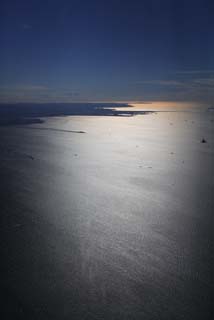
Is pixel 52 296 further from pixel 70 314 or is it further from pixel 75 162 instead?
pixel 75 162

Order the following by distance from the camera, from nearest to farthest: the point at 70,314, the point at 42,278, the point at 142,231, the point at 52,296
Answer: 1. the point at 70,314
2. the point at 52,296
3. the point at 42,278
4. the point at 142,231

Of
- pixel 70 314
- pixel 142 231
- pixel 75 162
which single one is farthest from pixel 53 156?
pixel 70 314

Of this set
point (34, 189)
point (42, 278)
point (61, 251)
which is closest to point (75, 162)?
point (34, 189)

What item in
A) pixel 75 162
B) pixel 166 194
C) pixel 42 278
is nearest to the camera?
pixel 42 278

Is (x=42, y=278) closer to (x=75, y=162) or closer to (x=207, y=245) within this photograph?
(x=207, y=245)

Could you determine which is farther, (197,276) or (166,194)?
(166,194)

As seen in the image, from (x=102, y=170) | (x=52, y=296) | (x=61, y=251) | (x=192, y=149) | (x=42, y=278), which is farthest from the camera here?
(x=192, y=149)
